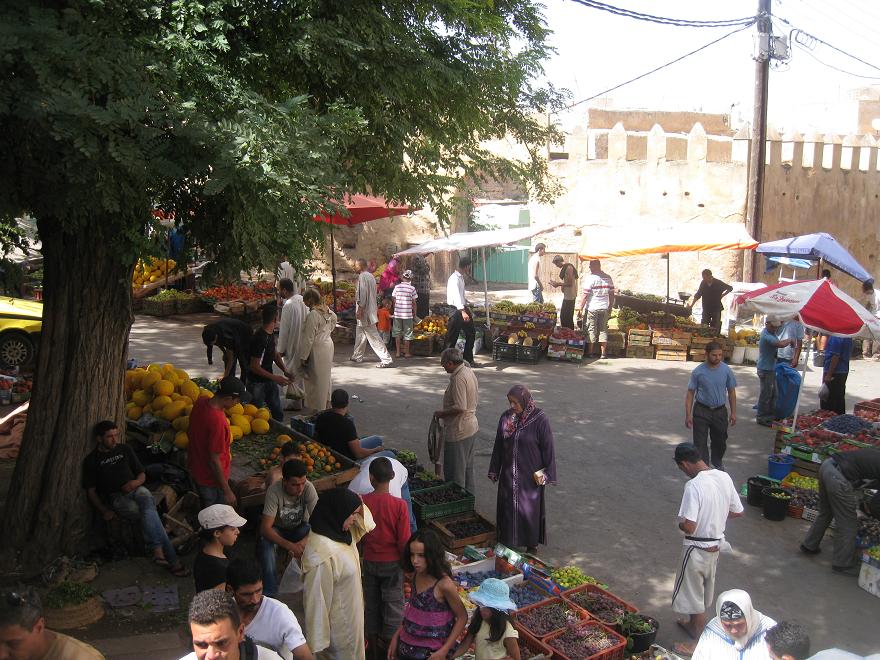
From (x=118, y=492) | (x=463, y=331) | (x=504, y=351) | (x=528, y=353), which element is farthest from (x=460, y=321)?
(x=118, y=492)

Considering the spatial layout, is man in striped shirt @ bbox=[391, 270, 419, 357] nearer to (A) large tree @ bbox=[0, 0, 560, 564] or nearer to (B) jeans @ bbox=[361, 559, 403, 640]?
(A) large tree @ bbox=[0, 0, 560, 564]

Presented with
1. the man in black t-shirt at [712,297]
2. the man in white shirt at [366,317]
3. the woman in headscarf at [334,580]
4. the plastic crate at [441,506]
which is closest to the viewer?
the woman in headscarf at [334,580]

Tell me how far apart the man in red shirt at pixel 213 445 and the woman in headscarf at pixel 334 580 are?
1.99 m

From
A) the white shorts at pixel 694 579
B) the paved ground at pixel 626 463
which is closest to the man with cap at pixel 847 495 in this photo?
the paved ground at pixel 626 463

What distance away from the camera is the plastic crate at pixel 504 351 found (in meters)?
→ 15.4

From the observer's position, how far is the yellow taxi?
12336mm

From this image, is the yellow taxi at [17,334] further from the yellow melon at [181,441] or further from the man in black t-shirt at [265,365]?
the yellow melon at [181,441]

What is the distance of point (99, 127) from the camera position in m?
4.78

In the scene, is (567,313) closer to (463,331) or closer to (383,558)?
(463,331)

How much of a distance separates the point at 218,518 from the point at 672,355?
1271cm

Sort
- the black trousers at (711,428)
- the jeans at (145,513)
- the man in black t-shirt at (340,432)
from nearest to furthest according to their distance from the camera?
the jeans at (145,513)
the man in black t-shirt at (340,432)
the black trousers at (711,428)

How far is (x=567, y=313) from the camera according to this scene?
16703mm

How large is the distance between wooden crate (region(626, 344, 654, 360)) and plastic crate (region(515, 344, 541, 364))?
2.06 meters

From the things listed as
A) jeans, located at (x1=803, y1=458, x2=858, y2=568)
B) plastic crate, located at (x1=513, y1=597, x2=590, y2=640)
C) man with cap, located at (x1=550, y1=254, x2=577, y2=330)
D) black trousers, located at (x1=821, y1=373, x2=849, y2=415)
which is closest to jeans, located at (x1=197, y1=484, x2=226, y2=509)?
plastic crate, located at (x1=513, y1=597, x2=590, y2=640)
